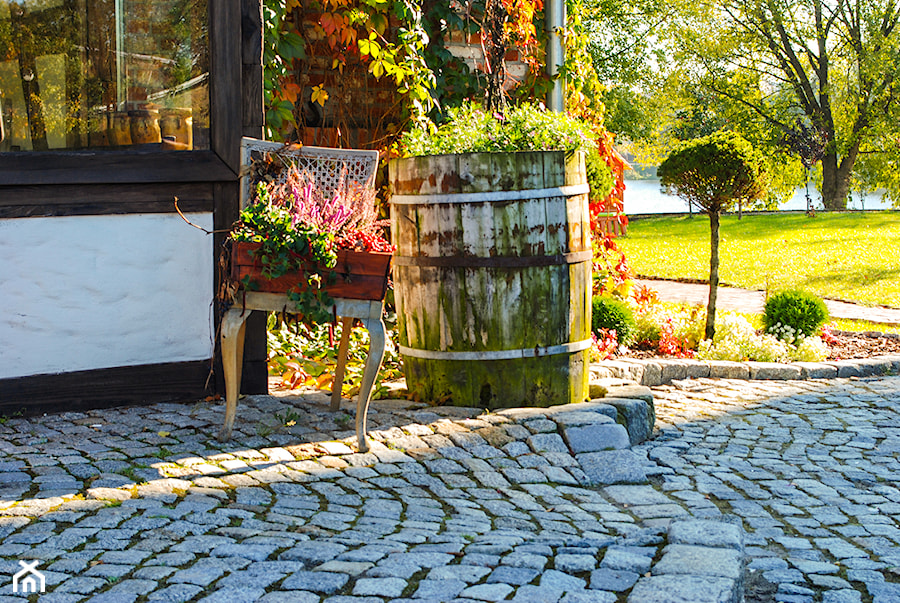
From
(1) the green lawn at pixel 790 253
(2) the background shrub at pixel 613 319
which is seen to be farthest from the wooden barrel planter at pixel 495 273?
(1) the green lawn at pixel 790 253

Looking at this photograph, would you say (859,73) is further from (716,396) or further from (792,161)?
(716,396)

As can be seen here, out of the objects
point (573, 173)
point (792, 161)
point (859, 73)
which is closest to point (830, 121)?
point (859, 73)

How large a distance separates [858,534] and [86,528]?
279 cm

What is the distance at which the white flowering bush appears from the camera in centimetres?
729

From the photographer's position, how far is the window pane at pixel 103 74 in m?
4.55

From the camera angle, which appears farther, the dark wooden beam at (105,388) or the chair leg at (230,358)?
the dark wooden beam at (105,388)

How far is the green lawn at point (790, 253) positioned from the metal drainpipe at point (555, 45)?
4169 millimetres

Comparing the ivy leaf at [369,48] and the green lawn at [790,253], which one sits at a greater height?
the ivy leaf at [369,48]

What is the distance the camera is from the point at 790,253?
1590cm

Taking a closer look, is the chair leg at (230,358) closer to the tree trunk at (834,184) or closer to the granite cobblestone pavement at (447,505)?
the granite cobblestone pavement at (447,505)

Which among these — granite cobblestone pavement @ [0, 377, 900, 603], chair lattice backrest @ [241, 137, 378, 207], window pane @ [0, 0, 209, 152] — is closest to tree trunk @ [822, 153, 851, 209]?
granite cobblestone pavement @ [0, 377, 900, 603]

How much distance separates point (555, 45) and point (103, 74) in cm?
390

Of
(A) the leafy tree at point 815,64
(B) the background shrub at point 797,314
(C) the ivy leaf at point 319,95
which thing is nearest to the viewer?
(C) the ivy leaf at point 319,95

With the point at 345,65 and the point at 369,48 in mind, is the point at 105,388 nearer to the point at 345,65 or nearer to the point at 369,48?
the point at 369,48
